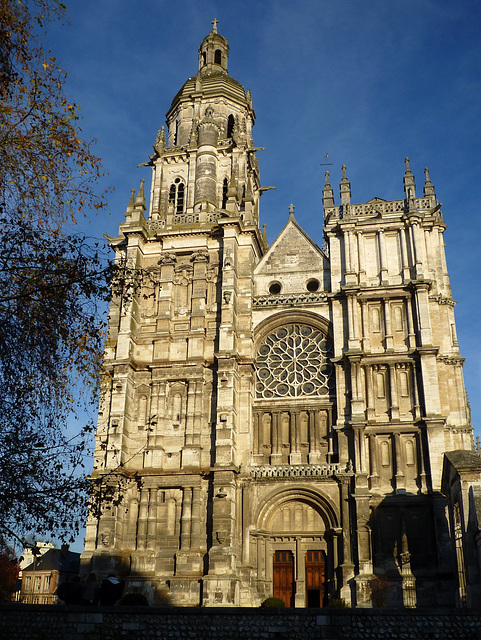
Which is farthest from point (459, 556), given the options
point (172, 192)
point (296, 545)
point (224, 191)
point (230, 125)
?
point (230, 125)

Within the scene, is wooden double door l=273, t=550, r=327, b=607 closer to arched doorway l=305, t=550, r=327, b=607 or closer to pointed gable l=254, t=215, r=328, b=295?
arched doorway l=305, t=550, r=327, b=607

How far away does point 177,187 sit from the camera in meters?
34.2

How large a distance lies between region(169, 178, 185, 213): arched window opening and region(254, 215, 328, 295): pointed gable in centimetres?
557

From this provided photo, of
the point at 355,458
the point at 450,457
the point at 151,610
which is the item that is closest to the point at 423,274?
the point at 355,458

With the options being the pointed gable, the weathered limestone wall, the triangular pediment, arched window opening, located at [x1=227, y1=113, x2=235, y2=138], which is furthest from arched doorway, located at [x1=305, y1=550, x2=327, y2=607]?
arched window opening, located at [x1=227, y1=113, x2=235, y2=138]

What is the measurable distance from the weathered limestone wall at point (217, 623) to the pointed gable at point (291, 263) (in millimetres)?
17229

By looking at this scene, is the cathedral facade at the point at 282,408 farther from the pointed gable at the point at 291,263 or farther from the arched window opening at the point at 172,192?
the arched window opening at the point at 172,192

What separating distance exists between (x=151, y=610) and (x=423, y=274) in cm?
1871

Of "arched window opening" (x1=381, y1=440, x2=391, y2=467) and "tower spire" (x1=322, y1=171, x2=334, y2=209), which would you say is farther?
"tower spire" (x1=322, y1=171, x2=334, y2=209)

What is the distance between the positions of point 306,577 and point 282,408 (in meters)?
6.60

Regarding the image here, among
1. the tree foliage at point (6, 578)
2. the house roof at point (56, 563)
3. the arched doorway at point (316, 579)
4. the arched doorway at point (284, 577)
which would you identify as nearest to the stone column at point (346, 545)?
the arched doorway at point (316, 579)

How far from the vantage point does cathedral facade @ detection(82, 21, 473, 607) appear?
80.8ft

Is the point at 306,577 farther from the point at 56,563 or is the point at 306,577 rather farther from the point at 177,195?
the point at 56,563

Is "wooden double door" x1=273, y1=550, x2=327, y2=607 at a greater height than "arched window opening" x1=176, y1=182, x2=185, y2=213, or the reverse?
"arched window opening" x1=176, y1=182, x2=185, y2=213
